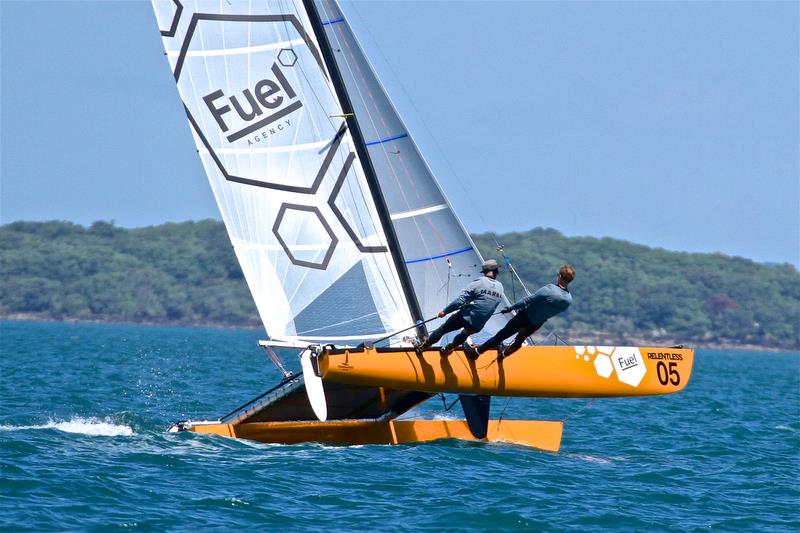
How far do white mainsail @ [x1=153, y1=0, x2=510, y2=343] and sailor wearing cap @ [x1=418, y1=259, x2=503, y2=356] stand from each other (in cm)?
101

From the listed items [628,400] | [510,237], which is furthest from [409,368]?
[510,237]

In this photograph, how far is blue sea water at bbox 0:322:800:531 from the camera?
10.6 m

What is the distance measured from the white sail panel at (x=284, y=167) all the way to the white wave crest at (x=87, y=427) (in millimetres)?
2098

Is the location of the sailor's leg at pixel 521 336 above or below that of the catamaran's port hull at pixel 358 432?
above

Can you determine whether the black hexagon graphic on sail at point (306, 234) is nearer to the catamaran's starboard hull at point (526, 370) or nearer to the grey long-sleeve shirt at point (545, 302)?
the catamaran's starboard hull at point (526, 370)

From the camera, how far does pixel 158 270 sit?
100188mm

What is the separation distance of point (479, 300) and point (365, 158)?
2.37 meters

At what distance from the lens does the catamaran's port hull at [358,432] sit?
1459 centimetres

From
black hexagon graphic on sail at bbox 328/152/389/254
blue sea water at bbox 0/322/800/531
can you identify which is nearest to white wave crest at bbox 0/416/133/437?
blue sea water at bbox 0/322/800/531

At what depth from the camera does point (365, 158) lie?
14.8 metres

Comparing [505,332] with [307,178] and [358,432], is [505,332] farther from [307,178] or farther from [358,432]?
[307,178]

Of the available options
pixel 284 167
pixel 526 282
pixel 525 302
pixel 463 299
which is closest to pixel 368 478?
pixel 463 299


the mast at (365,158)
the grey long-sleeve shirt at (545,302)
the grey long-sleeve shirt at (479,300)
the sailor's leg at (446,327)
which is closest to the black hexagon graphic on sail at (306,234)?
the mast at (365,158)

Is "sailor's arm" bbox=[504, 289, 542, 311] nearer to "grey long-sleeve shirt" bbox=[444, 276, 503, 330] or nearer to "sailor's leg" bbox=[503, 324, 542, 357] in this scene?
"grey long-sleeve shirt" bbox=[444, 276, 503, 330]
